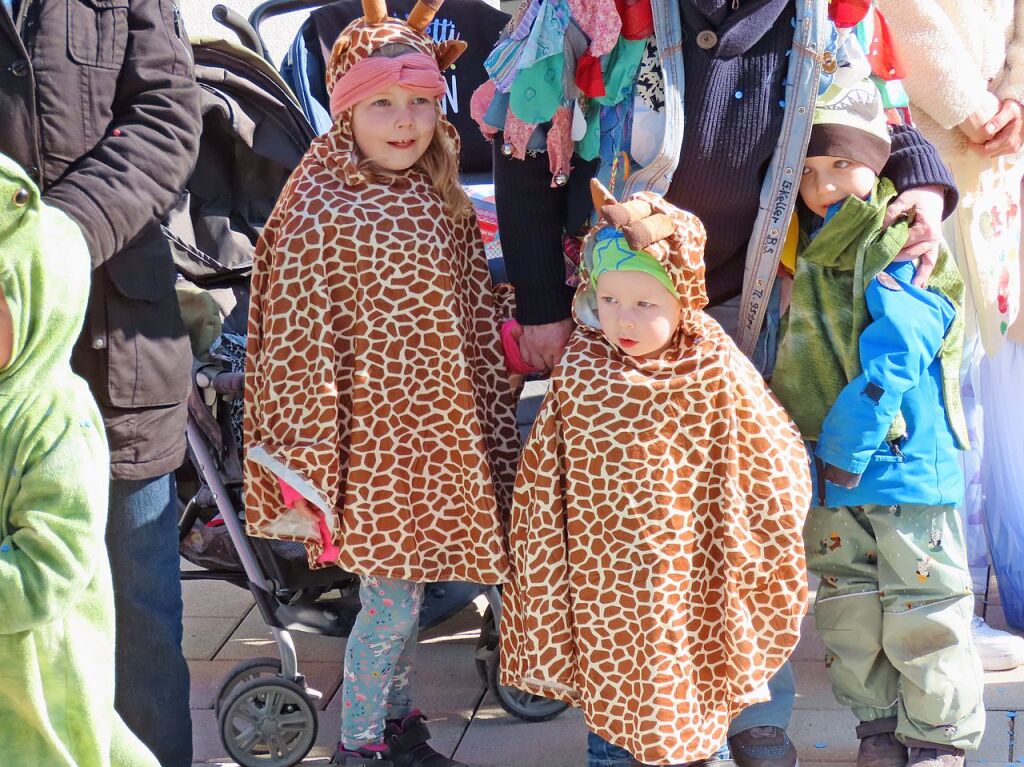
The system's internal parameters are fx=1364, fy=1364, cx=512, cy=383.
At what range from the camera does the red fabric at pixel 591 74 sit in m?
2.84

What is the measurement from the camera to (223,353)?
3518 mm

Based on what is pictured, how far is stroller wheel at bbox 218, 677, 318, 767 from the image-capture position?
3363 mm

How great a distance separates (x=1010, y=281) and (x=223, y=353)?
2066 millimetres

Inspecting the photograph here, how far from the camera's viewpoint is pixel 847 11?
280cm

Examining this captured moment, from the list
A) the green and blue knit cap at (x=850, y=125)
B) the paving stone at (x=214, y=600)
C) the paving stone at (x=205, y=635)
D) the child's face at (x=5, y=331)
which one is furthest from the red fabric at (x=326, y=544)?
the paving stone at (x=214, y=600)

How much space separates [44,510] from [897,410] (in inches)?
65.8

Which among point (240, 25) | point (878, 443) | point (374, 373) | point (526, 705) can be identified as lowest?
point (526, 705)

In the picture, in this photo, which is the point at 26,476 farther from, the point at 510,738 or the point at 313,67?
the point at 313,67

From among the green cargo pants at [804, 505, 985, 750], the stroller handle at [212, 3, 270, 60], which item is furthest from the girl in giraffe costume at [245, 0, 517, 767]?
the stroller handle at [212, 3, 270, 60]

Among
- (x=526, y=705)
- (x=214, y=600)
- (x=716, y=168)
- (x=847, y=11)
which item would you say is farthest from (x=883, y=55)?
(x=214, y=600)

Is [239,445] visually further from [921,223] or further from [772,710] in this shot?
[921,223]

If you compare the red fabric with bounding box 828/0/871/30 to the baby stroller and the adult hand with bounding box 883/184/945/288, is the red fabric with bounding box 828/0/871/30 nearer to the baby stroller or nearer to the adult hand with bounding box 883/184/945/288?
the adult hand with bounding box 883/184/945/288

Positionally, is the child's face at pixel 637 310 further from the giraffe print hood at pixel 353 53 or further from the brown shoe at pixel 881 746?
the brown shoe at pixel 881 746

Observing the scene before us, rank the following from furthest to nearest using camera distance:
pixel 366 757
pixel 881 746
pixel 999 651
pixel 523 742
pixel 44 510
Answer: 1. pixel 999 651
2. pixel 523 742
3. pixel 366 757
4. pixel 881 746
5. pixel 44 510
